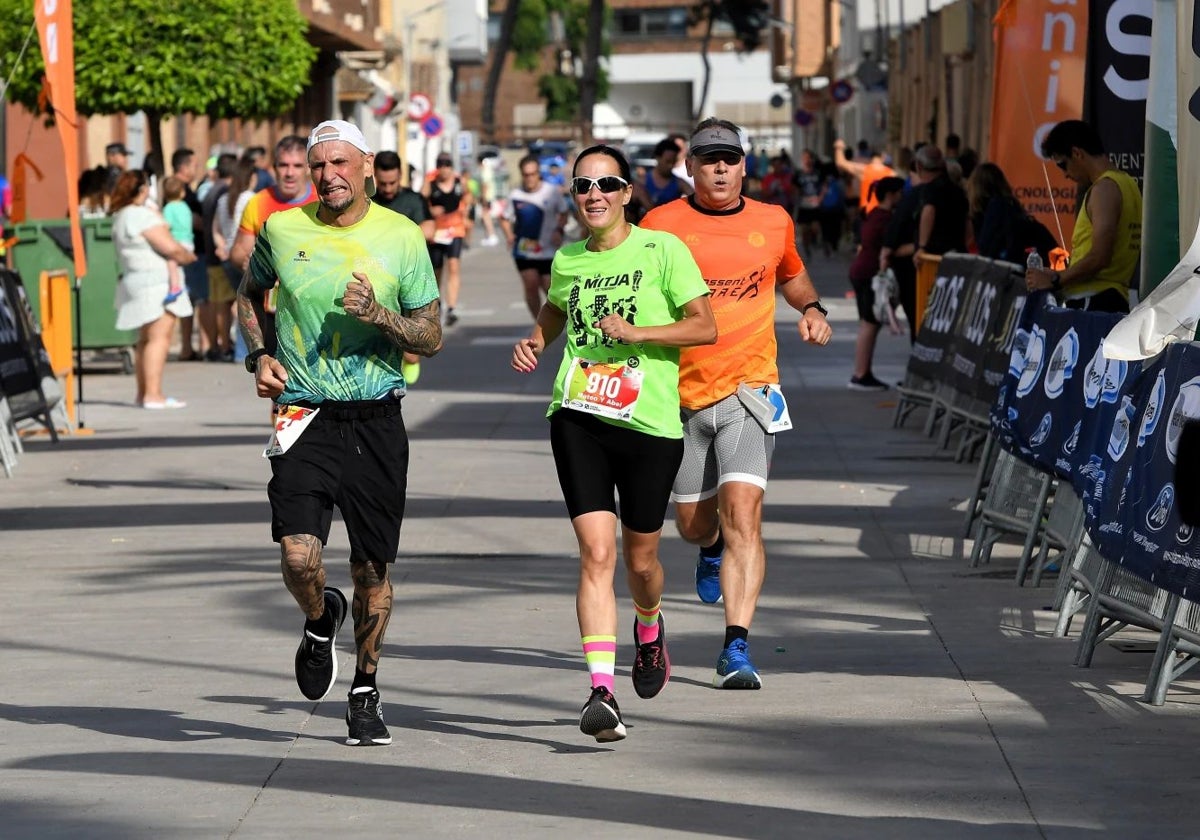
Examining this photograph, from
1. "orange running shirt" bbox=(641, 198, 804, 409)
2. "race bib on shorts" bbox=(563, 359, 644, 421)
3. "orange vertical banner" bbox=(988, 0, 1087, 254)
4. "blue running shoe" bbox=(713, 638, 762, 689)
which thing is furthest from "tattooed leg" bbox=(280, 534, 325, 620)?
"orange vertical banner" bbox=(988, 0, 1087, 254)

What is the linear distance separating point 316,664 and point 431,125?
48.3 m

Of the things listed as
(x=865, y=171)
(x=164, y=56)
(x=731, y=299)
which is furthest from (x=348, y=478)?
(x=865, y=171)

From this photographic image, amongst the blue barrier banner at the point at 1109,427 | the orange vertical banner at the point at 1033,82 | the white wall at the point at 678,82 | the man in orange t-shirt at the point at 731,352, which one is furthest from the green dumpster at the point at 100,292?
the white wall at the point at 678,82

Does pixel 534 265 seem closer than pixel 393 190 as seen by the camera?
No

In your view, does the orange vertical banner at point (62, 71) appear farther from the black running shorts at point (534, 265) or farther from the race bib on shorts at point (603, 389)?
the race bib on shorts at point (603, 389)

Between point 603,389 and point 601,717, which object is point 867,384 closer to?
point 603,389

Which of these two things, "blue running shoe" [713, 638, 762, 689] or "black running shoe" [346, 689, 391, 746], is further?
"blue running shoe" [713, 638, 762, 689]

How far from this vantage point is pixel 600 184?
733 centimetres

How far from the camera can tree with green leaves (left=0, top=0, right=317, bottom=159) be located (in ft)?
84.2

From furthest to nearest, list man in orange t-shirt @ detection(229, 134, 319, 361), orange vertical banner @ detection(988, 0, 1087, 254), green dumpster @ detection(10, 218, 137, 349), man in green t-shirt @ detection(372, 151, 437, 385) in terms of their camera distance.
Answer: green dumpster @ detection(10, 218, 137, 349)
man in green t-shirt @ detection(372, 151, 437, 385)
orange vertical banner @ detection(988, 0, 1087, 254)
man in orange t-shirt @ detection(229, 134, 319, 361)

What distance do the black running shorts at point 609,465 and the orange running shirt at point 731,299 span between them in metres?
0.83

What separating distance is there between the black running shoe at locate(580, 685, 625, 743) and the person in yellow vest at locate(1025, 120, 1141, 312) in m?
4.88

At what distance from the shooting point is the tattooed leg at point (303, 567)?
7133 millimetres

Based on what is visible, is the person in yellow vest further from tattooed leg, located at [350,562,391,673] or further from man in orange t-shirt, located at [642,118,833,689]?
tattooed leg, located at [350,562,391,673]
